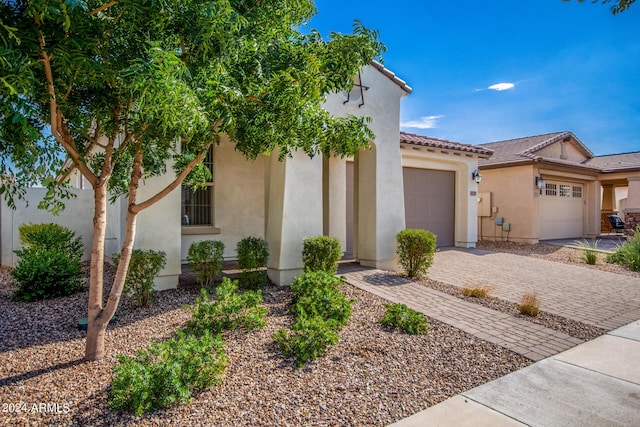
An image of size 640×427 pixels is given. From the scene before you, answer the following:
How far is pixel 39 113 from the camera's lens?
12.8 ft

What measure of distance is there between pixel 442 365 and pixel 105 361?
3943 mm

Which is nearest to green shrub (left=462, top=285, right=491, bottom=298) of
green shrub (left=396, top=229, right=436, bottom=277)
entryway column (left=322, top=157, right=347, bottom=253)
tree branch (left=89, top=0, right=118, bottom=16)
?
green shrub (left=396, top=229, right=436, bottom=277)

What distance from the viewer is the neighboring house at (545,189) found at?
17.0 m

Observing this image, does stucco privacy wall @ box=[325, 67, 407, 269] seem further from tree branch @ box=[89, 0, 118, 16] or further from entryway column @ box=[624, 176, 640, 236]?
entryway column @ box=[624, 176, 640, 236]

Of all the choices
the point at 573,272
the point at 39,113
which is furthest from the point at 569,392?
the point at 573,272

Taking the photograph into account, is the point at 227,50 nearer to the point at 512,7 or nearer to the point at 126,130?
the point at 126,130

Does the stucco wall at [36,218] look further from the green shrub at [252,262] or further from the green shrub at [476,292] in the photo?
the green shrub at [476,292]

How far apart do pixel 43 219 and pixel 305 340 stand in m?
9.92

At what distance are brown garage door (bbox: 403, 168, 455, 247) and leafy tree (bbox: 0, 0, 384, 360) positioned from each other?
888cm

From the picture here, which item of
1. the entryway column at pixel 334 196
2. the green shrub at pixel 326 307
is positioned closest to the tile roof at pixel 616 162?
the entryway column at pixel 334 196

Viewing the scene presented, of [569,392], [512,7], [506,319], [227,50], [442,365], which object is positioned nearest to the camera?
[227,50]

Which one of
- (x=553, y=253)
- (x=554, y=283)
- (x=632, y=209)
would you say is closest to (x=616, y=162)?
(x=632, y=209)

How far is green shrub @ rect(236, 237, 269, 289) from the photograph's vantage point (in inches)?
290

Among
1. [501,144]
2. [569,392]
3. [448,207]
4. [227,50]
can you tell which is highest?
[501,144]
